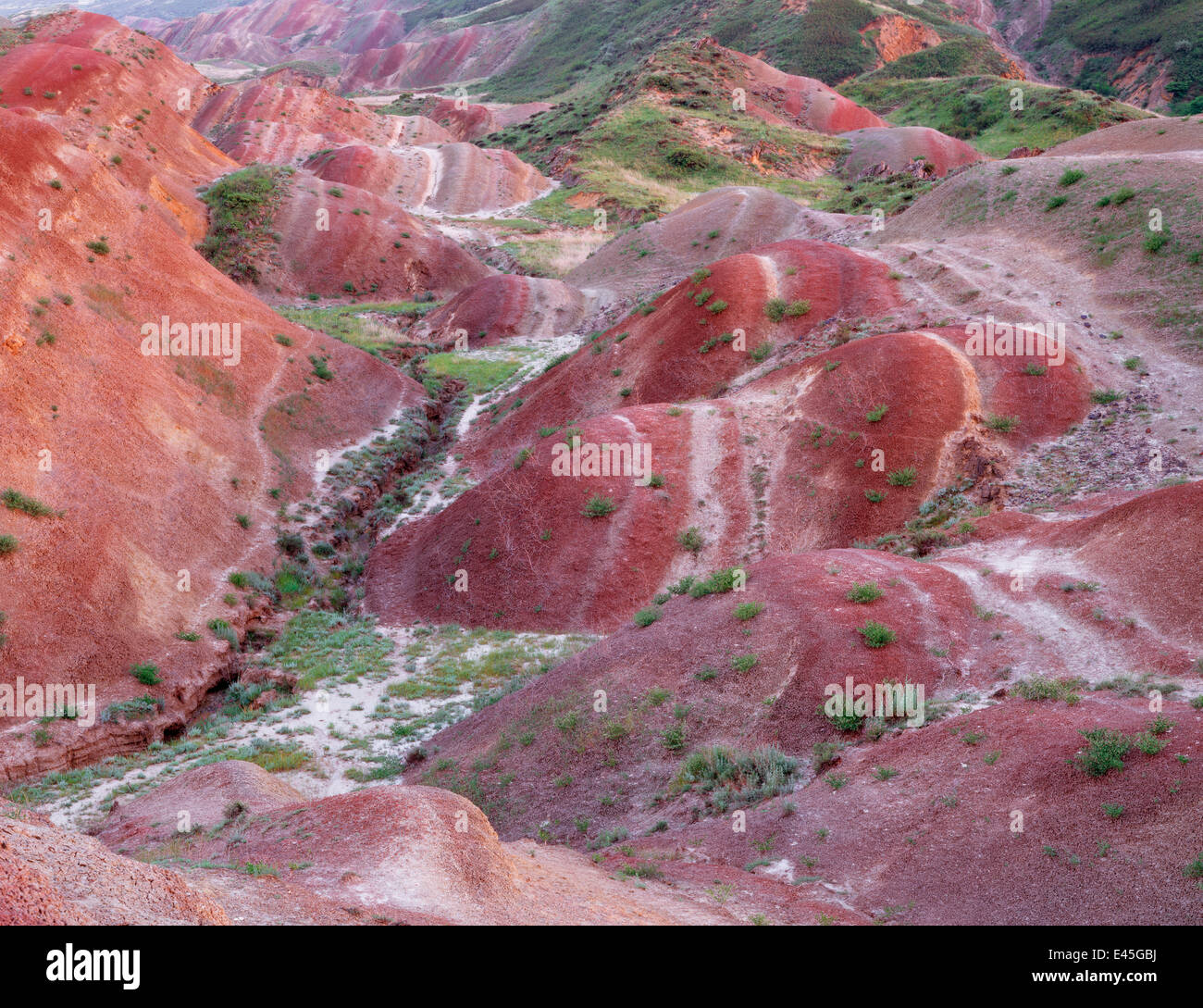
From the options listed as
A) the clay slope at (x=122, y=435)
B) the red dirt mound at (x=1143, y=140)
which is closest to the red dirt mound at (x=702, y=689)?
the clay slope at (x=122, y=435)

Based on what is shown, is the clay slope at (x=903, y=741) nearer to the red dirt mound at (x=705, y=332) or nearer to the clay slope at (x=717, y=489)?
the clay slope at (x=717, y=489)

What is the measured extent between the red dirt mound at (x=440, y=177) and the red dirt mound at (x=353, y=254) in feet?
34.1

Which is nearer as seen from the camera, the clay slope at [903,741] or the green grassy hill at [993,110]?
the clay slope at [903,741]

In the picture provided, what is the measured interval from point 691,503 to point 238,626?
10819 mm

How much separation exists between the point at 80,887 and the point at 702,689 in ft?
28.6

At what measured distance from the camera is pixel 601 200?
56344 millimetres

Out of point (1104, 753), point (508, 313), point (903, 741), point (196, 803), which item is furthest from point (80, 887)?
point (508, 313)

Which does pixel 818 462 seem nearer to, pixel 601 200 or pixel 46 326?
pixel 46 326

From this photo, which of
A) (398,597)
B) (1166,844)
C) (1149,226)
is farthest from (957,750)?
(1149,226)

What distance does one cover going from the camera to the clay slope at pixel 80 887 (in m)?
4.08

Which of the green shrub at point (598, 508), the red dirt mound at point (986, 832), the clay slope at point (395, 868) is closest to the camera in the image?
the clay slope at point (395, 868)

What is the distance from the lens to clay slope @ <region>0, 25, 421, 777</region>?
51.4ft

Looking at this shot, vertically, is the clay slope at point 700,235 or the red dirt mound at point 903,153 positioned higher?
the red dirt mound at point 903,153

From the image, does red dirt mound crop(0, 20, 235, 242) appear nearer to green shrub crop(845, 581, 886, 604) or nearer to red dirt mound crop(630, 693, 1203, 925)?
green shrub crop(845, 581, 886, 604)
